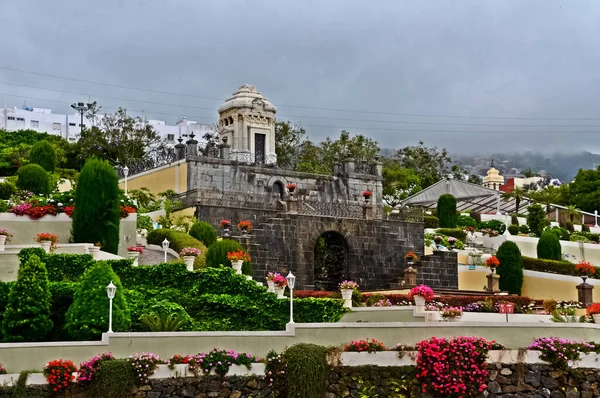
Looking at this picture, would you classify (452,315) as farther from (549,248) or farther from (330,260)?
(549,248)

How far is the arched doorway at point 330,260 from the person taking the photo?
3969 cm

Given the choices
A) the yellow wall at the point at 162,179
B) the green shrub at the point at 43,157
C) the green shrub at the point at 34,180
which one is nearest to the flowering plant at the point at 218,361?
the green shrub at the point at 34,180

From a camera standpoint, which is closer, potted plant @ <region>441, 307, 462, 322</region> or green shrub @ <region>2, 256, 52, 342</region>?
green shrub @ <region>2, 256, 52, 342</region>

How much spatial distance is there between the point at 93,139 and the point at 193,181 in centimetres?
1611

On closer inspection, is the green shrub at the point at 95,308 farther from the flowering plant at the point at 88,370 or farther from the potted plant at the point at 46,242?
the potted plant at the point at 46,242

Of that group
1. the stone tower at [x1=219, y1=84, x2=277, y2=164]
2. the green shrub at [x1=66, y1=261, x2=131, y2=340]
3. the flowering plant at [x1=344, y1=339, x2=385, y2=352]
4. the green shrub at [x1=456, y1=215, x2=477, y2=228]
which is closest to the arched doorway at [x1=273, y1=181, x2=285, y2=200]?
the stone tower at [x1=219, y1=84, x2=277, y2=164]

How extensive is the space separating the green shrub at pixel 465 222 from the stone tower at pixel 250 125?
34.6 ft

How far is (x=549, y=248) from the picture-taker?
42.9 meters

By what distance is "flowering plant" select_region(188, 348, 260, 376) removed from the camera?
2205 cm

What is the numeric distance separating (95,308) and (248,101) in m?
28.9

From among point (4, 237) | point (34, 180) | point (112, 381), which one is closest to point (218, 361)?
point (112, 381)

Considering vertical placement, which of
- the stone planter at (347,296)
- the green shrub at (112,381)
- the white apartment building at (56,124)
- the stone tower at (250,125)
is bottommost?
the green shrub at (112,381)

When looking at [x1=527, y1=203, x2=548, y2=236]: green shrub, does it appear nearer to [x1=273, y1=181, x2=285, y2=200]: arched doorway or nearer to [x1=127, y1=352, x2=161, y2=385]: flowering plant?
[x1=273, y1=181, x2=285, y2=200]: arched doorway

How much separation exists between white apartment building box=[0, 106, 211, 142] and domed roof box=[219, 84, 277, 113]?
37161 millimetres
